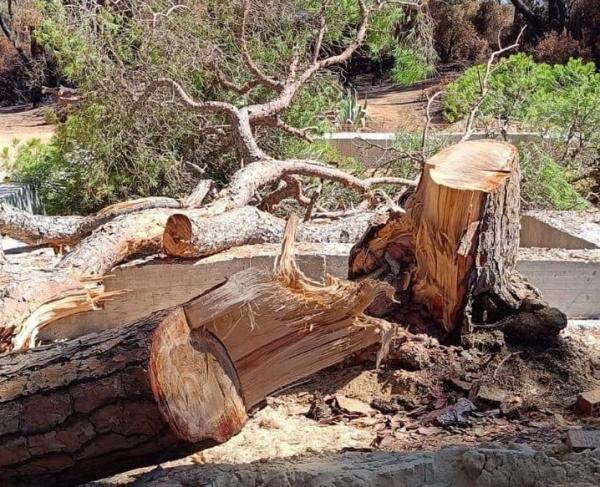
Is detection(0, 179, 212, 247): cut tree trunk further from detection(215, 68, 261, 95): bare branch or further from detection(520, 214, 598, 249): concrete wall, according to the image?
detection(520, 214, 598, 249): concrete wall

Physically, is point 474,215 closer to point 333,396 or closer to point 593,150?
point 333,396

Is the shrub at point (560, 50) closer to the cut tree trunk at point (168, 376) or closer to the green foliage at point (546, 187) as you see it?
the green foliage at point (546, 187)

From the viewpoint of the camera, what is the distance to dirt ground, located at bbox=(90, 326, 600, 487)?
2621mm

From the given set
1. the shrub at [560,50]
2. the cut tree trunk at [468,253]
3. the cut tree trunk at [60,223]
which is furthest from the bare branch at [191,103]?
the shrub at [560,50]

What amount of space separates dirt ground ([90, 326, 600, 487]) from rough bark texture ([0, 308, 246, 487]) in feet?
0.97

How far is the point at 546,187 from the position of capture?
6.54m

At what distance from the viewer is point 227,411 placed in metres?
2.06

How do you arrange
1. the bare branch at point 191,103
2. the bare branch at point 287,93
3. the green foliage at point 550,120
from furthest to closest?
the bare branch at point 287,93
the green foliage at point 550,120
the bare branch at point 191,103

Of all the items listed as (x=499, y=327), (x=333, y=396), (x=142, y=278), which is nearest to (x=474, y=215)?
(x=499, y=327)

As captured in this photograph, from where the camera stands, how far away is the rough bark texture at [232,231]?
444cm

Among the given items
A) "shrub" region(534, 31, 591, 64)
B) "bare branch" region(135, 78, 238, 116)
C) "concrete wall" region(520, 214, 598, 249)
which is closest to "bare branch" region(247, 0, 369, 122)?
"bare branch" region(135, 78, 238, 116)

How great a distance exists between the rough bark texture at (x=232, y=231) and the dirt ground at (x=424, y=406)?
4.68 feet

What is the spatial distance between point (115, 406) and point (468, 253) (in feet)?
6.34

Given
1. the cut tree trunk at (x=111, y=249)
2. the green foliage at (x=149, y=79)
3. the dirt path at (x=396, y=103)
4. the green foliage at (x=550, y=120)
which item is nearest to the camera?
the cut tree trunk at (x=111, y=249)
